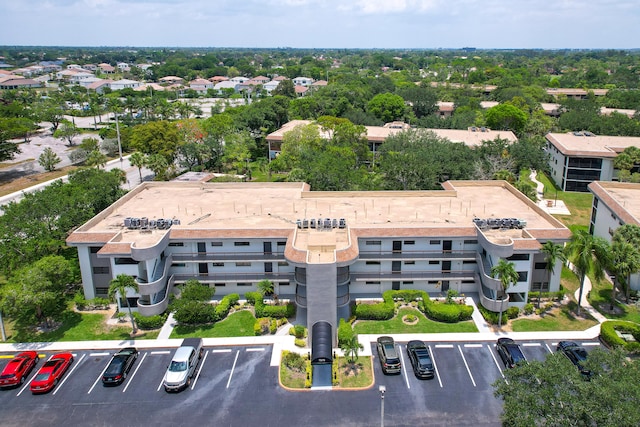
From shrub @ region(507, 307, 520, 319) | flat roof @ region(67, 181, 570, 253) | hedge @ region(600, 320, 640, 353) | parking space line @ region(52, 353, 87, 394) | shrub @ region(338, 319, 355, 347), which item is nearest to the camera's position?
parking space line @ region(52, 353, 87, 394)

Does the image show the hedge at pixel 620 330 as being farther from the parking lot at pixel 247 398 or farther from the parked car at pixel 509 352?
the parked car at pixel 509 352

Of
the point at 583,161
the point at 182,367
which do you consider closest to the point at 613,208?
the point at 583,161

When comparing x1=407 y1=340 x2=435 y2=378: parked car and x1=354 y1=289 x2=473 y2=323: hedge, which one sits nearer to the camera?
x1=407 y1=340 x2=435 y2=378: parked car

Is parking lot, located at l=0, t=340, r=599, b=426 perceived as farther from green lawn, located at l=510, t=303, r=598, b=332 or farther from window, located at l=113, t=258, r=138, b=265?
window, located at l=113, t=258, r=138, b=265

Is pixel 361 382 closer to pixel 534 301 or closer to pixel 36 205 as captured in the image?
pixel 534 301

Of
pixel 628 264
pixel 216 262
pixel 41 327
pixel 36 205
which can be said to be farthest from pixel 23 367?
pixel 628 264

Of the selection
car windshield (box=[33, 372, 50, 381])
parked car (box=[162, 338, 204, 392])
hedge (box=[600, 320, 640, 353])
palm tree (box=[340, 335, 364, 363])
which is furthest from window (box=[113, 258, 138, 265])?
hedge (box=[600, 320, 640, 353])
